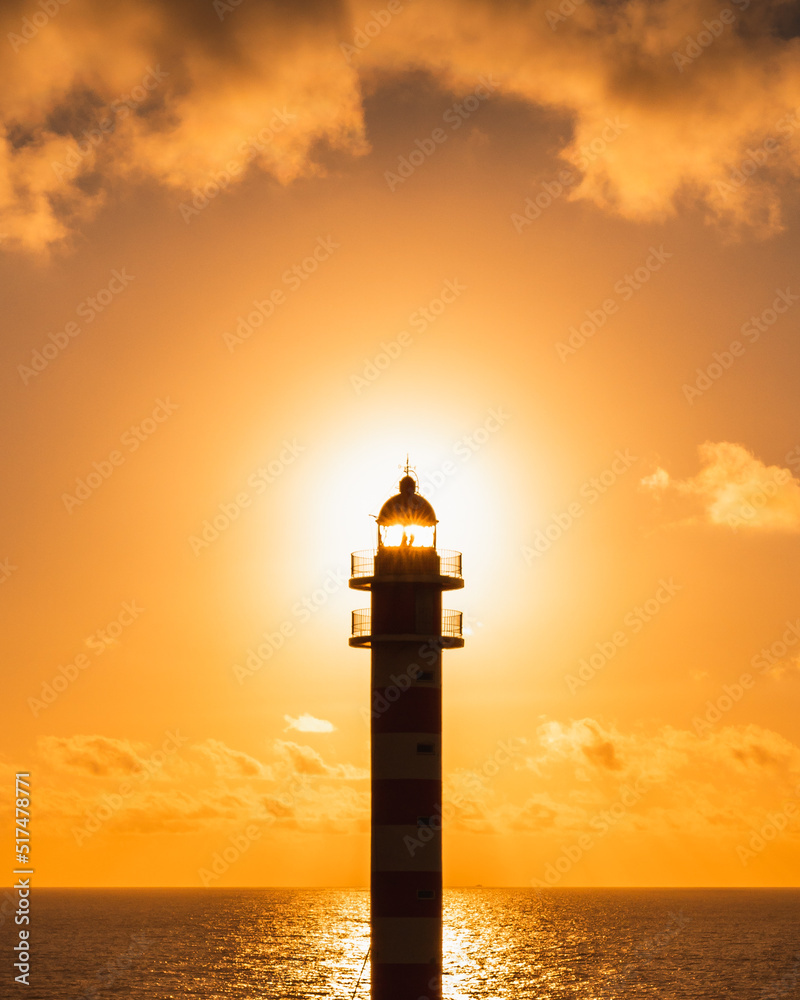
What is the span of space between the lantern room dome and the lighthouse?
1318 mm

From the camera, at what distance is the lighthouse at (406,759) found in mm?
43781

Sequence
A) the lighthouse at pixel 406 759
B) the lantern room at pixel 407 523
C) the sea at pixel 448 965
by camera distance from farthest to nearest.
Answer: the sea at pixel 448 965 < the lantern room at pixel 407 523 < the lighthouse at pixel 406 759

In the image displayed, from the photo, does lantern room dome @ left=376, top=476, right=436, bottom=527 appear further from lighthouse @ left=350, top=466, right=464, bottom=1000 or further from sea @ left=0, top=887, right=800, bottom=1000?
sea @ left=0, top=887, right=800, bottom=1000

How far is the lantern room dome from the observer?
4822cm

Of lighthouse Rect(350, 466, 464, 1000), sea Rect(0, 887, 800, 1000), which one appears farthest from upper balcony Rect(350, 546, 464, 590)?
sea Rect(0, 887, 800, 1000)

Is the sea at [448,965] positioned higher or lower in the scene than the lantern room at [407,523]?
lower

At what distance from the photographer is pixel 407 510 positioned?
159 ft

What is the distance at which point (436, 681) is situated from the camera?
4584 centimetres

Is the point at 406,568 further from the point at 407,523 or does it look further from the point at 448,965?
the point at 448,965

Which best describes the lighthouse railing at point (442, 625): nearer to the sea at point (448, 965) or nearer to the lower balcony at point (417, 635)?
the lower balcony at point (417, 635)

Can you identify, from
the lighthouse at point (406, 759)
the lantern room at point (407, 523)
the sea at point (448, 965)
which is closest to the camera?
the lighthouse at point (406, 759)

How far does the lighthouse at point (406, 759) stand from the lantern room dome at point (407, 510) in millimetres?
1318

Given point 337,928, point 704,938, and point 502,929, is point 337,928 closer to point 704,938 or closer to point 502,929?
point 502,929

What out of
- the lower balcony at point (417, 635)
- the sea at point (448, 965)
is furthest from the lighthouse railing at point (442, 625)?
the sea at point (448, 965)
